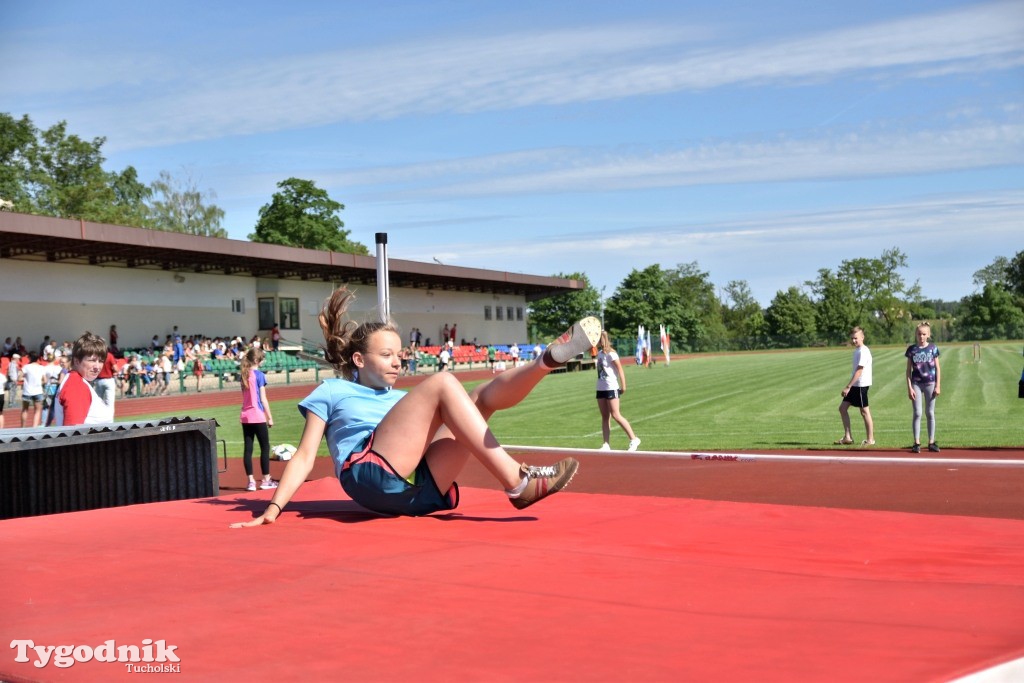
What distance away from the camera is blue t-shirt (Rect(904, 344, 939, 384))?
1295cm

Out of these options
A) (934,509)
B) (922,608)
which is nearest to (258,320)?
(934,509)

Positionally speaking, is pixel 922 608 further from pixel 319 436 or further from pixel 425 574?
pixel 319 436

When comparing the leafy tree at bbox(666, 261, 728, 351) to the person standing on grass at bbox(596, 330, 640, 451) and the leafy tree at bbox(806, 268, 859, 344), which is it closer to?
the leafy tree at bbox(806, 268, 859, 344)

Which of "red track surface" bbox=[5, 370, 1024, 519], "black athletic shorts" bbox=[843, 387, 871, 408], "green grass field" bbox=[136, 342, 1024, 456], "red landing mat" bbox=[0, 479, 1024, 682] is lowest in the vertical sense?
"green grass field" bbox=[136, 342, 1024, 456]

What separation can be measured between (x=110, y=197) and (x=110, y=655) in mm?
77056

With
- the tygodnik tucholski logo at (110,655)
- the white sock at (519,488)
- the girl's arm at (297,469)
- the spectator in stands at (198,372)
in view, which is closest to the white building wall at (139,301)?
the spectator in stands at (198,372)

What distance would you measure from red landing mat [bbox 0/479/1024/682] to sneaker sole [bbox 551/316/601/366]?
90cm

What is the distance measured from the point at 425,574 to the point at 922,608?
6.20 ft

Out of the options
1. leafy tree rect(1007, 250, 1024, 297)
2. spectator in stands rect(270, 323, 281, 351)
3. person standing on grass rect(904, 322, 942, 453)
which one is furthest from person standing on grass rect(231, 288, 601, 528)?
leafy tree rect(1007, 250, 1024, 297)

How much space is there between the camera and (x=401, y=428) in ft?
17.5

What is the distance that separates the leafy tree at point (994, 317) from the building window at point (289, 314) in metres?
67.8

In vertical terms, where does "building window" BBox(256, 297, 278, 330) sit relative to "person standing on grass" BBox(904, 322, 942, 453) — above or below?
above

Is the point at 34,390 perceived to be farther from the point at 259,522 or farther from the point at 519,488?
the point at 519,488

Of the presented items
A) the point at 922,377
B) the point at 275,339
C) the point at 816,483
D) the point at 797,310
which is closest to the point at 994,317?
the point at 797,310
